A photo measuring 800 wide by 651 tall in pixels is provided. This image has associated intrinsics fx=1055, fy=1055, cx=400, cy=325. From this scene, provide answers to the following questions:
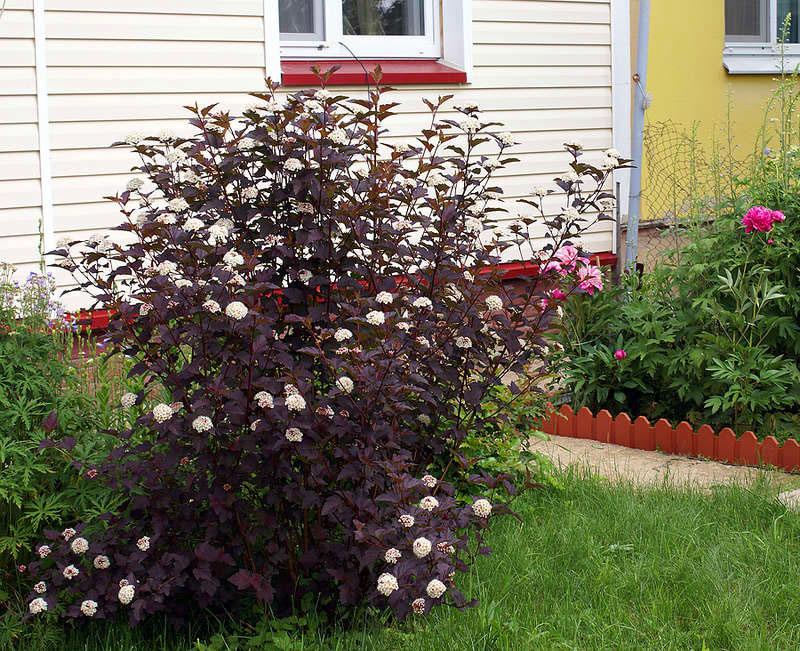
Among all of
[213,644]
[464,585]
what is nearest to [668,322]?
[464,585]

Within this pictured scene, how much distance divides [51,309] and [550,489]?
2137 millimetres

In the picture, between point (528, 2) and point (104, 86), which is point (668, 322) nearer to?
point (528, 2)

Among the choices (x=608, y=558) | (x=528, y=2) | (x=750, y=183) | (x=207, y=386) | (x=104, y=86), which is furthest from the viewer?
(x=528, y=2)

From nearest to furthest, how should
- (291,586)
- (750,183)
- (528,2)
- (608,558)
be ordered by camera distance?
(291,586), (608,558), (750,183), (528,2)

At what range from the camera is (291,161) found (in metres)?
2.95

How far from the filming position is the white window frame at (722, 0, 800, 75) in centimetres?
920

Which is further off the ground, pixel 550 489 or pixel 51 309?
pixel 51 309

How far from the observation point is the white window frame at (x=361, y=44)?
659 cm

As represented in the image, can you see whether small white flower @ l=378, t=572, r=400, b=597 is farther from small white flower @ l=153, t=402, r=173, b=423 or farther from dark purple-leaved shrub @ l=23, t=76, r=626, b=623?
small white flower @ l=153, t=402, r=173, b=423

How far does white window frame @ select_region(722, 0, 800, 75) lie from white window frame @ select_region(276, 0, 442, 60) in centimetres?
324

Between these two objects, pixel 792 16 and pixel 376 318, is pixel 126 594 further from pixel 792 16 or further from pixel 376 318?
pixel 792 16

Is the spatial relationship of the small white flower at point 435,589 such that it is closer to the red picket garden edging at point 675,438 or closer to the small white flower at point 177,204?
the small white flower at point 177,204

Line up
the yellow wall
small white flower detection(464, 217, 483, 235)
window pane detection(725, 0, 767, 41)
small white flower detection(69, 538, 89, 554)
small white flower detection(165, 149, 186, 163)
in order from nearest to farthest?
small white flower detection(69, 538, 89, 554), small white flower detection(165, 149, 186, 163), small white flower detection(464, 217, 483, 235), the yellow wall, window pane detection(725, 0, 767, 41)

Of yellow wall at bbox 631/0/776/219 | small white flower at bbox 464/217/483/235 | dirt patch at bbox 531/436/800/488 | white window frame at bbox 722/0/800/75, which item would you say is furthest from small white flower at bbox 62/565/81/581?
white window frame at bbox 722/0/800/75
